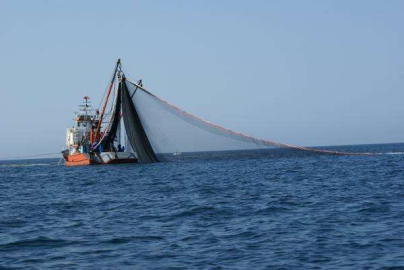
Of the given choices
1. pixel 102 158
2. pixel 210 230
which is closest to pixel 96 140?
pixel 102 158

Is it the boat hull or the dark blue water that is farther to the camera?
the boat hull

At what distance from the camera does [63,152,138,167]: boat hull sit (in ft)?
→ 246

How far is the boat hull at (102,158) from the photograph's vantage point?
246 feet

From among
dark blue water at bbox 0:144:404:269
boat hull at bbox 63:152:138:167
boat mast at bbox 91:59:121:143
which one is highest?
boat mast at bbox 91:59:121:143

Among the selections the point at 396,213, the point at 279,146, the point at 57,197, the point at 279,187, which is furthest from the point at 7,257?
the point at 279,146

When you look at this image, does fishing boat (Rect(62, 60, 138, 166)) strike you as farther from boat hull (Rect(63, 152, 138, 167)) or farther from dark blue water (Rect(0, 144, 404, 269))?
dark blue water (Rect(0, 144, 404, 269))

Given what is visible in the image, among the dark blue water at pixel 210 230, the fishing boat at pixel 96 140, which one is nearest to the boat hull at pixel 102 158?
the fishing boat at pixel 96 140

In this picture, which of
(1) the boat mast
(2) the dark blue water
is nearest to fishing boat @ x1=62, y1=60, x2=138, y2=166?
(1) the boat mast

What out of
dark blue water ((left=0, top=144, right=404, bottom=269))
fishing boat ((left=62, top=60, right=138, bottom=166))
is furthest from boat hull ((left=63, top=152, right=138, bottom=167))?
dark blue water ((left=0, top=144, right=404, bottom=269))

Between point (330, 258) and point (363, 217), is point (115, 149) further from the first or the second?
point (330, 258)

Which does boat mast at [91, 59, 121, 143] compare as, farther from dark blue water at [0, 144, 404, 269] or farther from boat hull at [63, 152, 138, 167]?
dark blue water at [0, 144, 404, 269]

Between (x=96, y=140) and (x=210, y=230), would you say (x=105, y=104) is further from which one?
(x=210, y=230)

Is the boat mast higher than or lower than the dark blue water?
higher

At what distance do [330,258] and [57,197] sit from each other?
21699 mm
